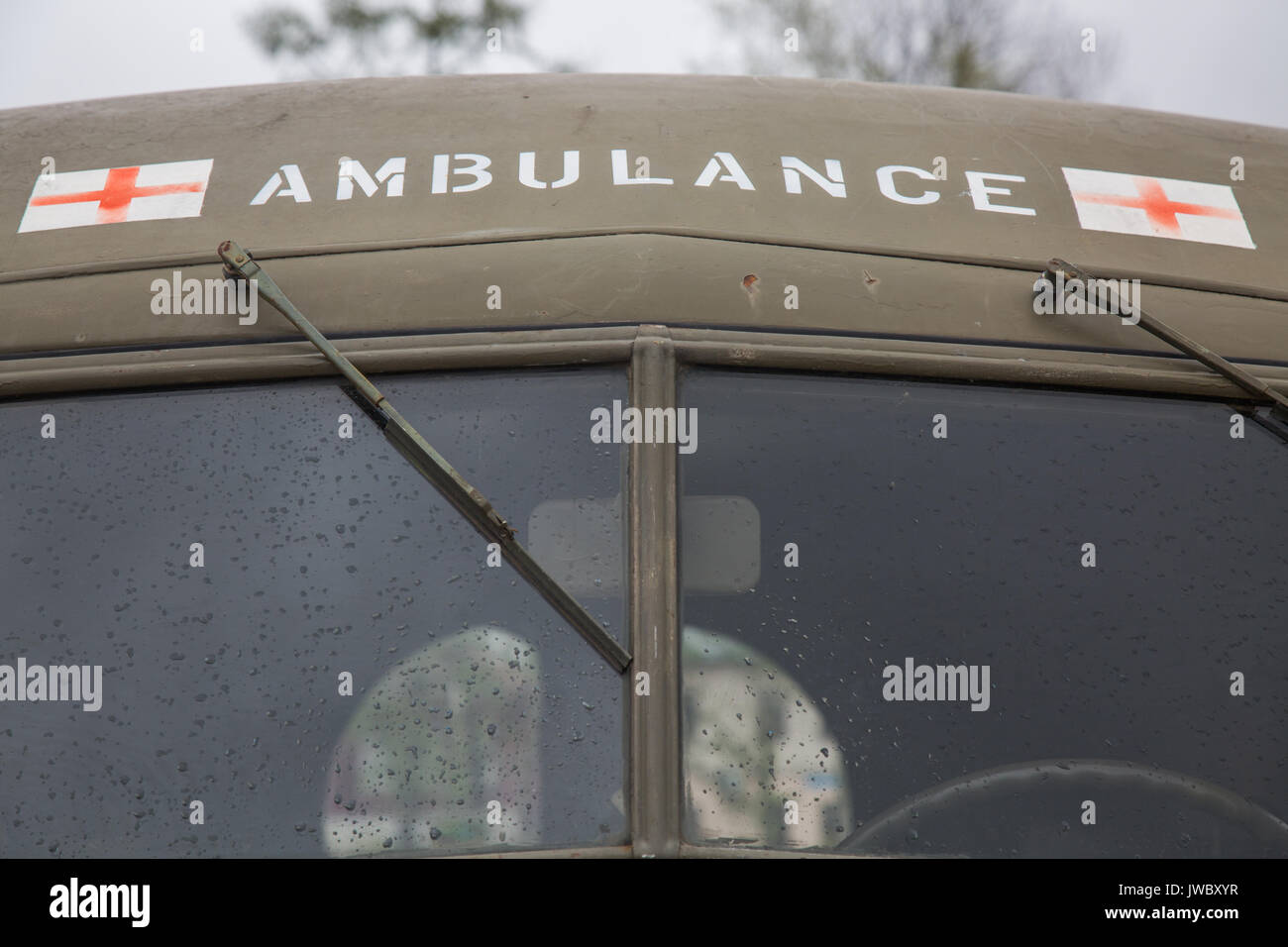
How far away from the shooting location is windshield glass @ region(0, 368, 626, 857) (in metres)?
1.83

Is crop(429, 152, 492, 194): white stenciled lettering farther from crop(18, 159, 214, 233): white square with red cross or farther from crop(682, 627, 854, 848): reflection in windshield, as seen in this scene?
crop(682, 627, 854, 848): reflection in windshield

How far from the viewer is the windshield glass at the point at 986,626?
A: 1881 millimetres

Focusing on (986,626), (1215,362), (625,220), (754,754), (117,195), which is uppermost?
(117,195)

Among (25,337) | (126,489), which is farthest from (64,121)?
(126,489)

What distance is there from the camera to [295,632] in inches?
75.7

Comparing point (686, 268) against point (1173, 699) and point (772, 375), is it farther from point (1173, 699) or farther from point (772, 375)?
point (1173, 699)

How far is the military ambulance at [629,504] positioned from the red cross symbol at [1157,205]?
16 mm

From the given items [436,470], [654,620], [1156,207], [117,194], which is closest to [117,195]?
[117,194]

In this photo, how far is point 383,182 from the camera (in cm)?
234

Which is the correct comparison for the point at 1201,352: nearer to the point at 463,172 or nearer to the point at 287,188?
the point at 463,172

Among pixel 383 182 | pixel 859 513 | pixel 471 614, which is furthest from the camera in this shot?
pixel 383 182

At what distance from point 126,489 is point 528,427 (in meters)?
0.59

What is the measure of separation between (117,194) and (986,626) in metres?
1.58

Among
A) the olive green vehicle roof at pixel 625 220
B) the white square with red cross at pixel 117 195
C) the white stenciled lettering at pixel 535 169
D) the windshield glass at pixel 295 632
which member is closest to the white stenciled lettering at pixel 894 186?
the olive green vehicle roof at pixel 625 220
